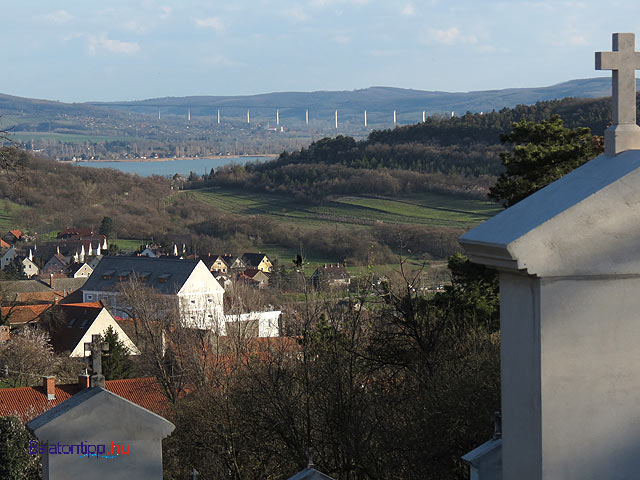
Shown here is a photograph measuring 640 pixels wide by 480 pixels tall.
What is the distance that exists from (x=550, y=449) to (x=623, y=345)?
368 mm

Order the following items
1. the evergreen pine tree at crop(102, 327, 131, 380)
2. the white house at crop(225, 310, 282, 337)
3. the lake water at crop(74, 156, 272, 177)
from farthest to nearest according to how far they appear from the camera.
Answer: the lake water at crop(74, 156, 272, 177) < the evergreen pine tree at crop(102, 327, 131, 380) < the white house at crop(225, 310, 282, 337)

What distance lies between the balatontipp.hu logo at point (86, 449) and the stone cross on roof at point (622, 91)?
9.14ft

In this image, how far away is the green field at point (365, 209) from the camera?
7888 centimetres

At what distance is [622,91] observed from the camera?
2.99 meters

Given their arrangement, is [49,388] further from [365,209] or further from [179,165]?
[179,165]

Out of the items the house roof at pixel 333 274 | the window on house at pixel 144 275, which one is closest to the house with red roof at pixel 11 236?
the window on house at pixel 144 275

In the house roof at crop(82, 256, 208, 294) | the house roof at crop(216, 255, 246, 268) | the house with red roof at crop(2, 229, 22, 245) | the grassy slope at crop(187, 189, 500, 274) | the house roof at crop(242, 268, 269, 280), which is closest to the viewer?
the house roof at crop(82, 256, 208, 294)

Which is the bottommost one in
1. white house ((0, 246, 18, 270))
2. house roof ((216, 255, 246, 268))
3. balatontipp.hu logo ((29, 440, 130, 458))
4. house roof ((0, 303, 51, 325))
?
white house ((0, 246, 18, 270))

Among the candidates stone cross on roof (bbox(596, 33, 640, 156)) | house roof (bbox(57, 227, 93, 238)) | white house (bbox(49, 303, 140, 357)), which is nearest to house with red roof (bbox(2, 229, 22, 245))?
house roof (bbox(57, 227, 93, 238))

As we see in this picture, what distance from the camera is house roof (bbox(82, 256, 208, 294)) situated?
57.5 meters

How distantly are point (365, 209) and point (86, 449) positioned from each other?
89526mm

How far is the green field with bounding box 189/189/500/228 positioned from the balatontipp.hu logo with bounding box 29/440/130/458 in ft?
221

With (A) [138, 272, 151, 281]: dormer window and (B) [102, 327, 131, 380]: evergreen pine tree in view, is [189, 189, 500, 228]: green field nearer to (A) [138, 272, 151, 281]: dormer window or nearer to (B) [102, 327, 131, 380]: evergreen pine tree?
(A) [138, 272, 151, 281]: dormer window

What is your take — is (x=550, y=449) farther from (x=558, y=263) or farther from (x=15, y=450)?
(x=15, y=450)
